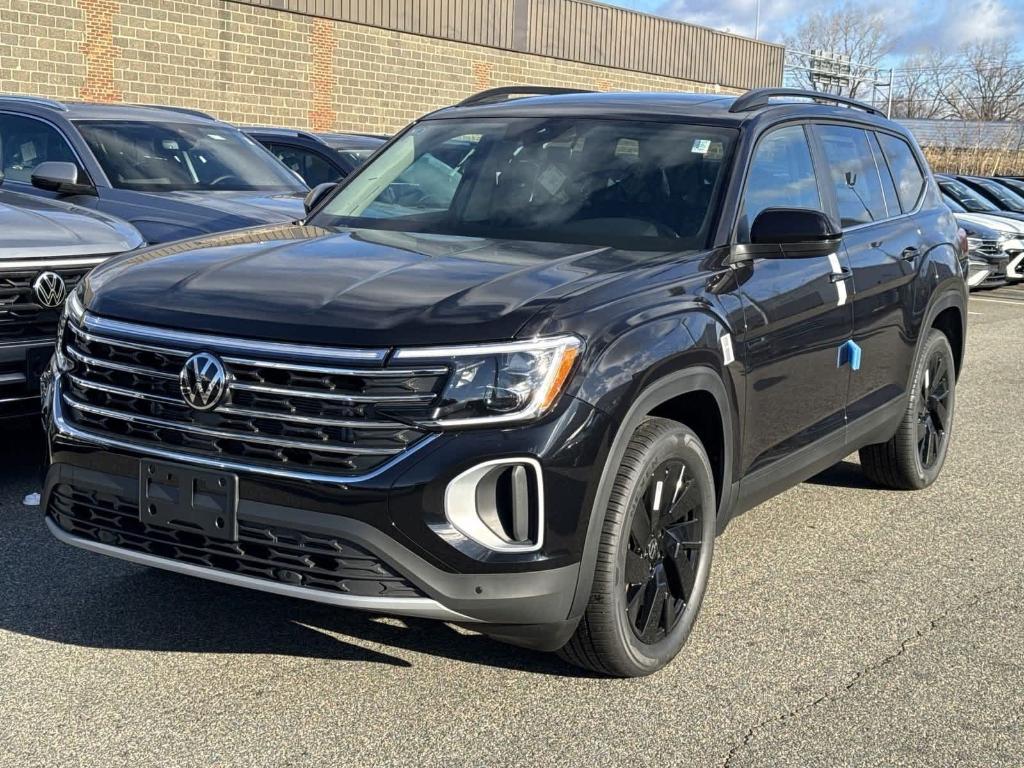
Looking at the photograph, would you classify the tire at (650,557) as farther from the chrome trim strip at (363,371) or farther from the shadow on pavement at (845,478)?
the shadow on pavement at (845,478)

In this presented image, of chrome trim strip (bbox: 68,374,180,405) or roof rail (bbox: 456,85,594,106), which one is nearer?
chrome trim strip (bbox: 68,374,180,405)

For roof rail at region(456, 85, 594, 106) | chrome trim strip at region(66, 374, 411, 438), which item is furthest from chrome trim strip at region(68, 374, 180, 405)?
roof rail at region(456, 85, 594, 106)

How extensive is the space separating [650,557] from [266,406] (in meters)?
1.28

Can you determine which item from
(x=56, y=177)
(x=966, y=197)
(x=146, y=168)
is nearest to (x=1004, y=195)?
(x=966, y=197)

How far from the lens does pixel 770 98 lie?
529cm

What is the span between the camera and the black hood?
11.4 feet

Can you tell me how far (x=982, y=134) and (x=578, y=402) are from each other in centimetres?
4881

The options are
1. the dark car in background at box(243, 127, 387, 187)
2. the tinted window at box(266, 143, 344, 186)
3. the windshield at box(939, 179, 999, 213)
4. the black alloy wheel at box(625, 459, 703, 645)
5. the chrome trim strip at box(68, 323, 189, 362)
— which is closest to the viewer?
the chrome trim strip at box(68, 323, 189, 362)

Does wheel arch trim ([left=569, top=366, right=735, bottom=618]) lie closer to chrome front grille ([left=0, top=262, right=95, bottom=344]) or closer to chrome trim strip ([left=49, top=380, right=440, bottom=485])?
chrome trim strip ([left=49, top=380, right=440, bottom=485])

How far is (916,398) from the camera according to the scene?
613 centimetres

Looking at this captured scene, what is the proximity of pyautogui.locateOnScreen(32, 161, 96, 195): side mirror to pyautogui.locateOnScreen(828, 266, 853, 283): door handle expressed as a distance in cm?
494

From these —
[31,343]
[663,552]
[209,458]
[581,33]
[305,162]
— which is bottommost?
[663,552]

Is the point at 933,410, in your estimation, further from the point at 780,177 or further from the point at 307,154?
the point at 307,154

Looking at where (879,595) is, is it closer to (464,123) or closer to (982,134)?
(464,123)
